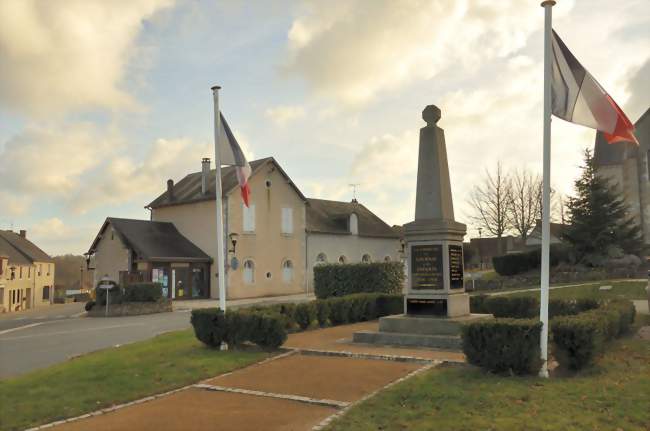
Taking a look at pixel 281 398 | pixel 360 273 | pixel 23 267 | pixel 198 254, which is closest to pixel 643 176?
pixel 360 273

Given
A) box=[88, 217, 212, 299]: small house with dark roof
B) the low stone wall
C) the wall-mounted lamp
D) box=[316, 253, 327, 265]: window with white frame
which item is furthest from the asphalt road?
box=[316, 253, 327, 265]: window with white frame

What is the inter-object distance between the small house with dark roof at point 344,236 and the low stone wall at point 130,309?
13.7 m

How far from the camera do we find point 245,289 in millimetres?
34719

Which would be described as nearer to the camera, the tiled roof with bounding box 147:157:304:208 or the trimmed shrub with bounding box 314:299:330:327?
the trimmed shrub with bounding box 314:299:330:327

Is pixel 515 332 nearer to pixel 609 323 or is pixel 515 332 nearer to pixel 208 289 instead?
pixel 609 323

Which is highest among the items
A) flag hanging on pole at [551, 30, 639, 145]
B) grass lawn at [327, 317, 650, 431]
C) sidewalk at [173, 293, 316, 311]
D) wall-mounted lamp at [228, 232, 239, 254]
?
flag hanging on pole at [551, 30, 639, 145]

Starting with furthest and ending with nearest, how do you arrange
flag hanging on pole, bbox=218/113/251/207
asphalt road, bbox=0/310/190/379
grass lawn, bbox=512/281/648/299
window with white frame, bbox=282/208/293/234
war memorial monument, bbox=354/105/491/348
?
window with white frame, bbox=282/208/293/234
grass lawn, bbox=512/281/648/299
asphalt road, bbox=0/310/190/379
flag hanging on pole, bbox=218/113/251/207
war memorial monument, bbox=354/105/491/348

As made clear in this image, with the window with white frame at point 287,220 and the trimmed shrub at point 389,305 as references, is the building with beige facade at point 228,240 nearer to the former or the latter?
the window with white frame at point 287,220

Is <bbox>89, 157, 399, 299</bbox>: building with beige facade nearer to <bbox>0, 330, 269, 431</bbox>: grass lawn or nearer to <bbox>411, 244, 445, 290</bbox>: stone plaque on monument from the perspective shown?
<bbox>0, 330, 269, 431</bbox>: grass lawn

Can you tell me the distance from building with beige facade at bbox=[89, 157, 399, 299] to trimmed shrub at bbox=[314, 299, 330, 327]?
1780 cm

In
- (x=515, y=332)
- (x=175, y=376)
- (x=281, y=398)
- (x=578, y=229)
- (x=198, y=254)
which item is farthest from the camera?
(x=198, y=254)

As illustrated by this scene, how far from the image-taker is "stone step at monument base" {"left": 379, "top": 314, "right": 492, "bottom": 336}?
37.8ft

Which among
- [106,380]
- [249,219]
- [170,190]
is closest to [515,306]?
[106,380]

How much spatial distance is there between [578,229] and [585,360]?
23.4 m
